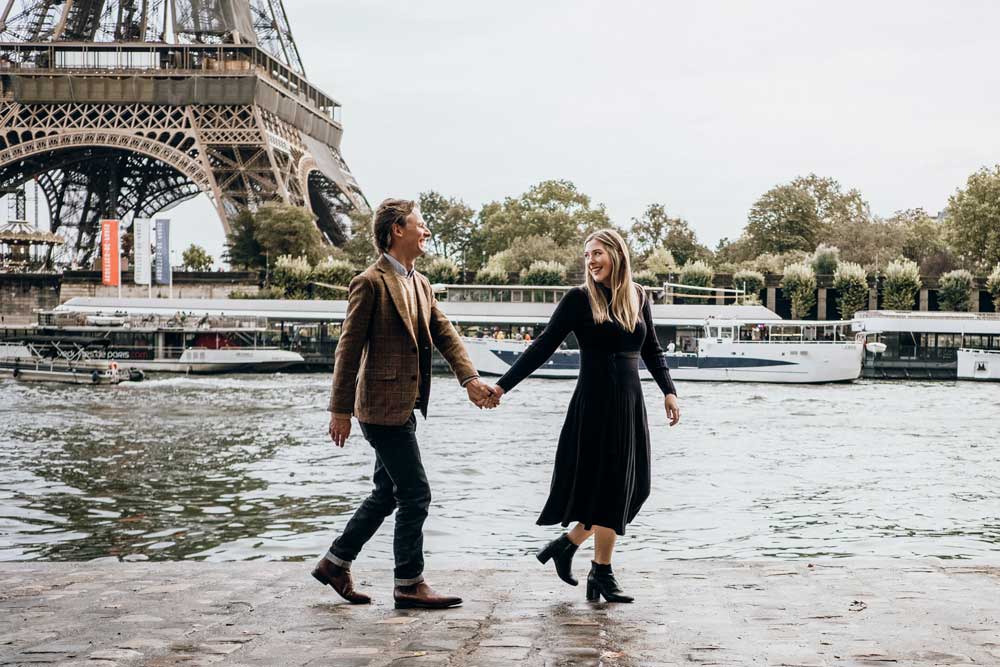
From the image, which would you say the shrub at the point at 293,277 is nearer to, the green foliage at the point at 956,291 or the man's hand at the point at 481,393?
the green foliage at the point at 956,291

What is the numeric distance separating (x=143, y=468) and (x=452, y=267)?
143ft

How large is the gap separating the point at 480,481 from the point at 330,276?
44.1 metres

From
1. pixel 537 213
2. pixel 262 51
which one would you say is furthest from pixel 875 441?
pixel 537 213

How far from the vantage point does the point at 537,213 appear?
7150 centimetres

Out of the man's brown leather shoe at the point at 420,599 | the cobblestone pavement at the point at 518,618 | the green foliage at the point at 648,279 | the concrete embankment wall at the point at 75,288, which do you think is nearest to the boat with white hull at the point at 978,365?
the green foliage at the point at 648,279

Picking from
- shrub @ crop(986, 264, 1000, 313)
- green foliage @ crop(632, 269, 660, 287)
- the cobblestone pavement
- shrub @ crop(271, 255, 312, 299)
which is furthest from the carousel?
the cobblestone pavement

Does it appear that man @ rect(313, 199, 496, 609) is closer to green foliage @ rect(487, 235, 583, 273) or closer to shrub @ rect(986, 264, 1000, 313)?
shrub @ rect(986, 264, 1000, 313)

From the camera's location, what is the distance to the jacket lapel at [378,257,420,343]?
5020 millimetres

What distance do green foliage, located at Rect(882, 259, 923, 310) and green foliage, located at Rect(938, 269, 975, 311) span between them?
1.82 metres

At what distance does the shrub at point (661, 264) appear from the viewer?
59.4m

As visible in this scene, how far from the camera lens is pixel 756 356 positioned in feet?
132

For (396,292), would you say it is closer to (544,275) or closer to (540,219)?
(544,275)

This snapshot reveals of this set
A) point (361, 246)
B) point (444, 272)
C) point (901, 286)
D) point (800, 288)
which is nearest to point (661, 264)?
point (800, 288)

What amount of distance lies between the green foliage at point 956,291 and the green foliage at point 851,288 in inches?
174
